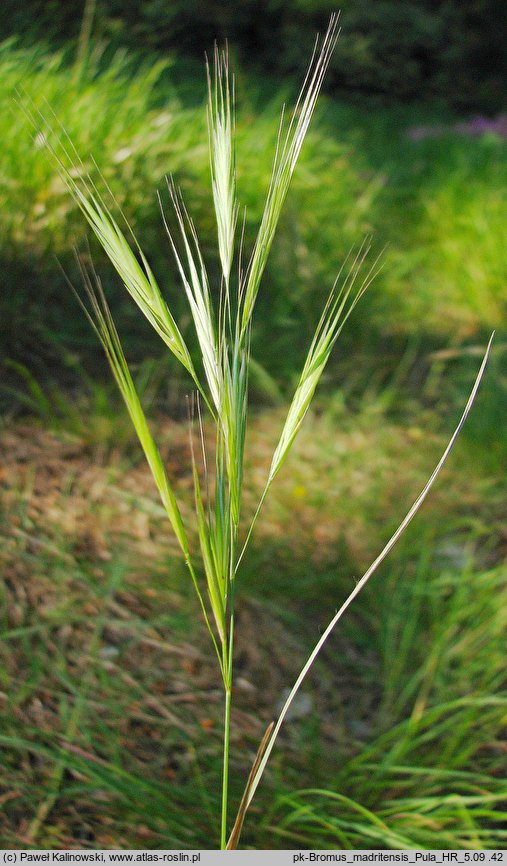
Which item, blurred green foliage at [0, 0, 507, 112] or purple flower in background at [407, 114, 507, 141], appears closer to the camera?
blurred green foliage at [0, 0, 507, 112]

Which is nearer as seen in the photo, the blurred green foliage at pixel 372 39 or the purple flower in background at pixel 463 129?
the blurred green foliage at pixel 372 39

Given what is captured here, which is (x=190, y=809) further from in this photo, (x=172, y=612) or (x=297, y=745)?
(x=172, y=612)

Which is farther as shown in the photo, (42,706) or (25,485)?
(25,485)

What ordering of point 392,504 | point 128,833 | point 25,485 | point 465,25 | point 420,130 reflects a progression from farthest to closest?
point 465,25 < point 420,130 < point 392,504 < point 25,485 < point 128,833

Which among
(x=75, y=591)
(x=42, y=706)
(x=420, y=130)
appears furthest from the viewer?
(x=420, y=130)

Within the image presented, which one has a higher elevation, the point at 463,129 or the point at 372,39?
the point at 372,39

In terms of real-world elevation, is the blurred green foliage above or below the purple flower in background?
above

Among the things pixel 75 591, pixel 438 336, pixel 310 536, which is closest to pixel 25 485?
pixel 75 591

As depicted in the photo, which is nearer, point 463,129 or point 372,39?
point 463,129

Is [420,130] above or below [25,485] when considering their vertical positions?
above

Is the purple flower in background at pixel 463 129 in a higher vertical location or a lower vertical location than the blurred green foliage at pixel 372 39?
lower

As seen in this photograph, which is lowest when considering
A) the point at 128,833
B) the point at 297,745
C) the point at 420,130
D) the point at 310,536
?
the point at 128,833
